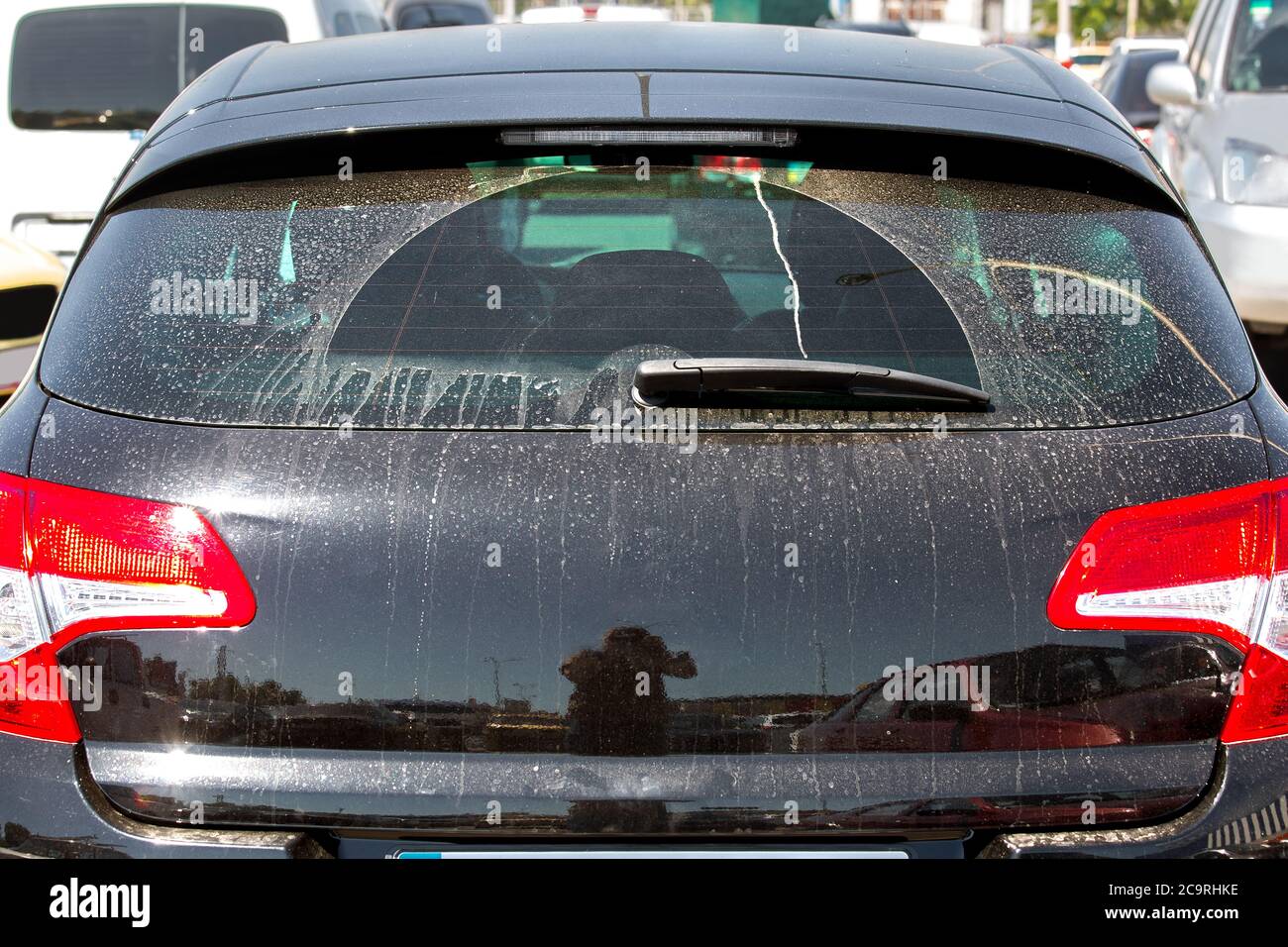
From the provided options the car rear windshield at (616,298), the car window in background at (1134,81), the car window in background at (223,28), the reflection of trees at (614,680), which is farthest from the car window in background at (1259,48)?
the reflection of trees at (614,680)

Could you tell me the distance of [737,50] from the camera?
2807 mm

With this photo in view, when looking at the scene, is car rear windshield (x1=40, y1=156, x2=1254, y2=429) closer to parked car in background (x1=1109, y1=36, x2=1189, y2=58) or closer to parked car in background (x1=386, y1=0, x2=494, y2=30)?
parked car in background (x1=386, y1=0, x2=494, y2=30)

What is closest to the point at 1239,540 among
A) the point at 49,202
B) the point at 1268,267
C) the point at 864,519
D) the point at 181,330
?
the point at 864,519

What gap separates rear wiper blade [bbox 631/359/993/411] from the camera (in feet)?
6.95

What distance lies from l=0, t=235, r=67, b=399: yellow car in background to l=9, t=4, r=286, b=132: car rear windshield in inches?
108

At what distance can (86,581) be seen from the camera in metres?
2.08

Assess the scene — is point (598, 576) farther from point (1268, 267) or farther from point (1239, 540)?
point (1268, 267)

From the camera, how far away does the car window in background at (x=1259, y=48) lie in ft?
29.8

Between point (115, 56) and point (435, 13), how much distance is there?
449 cm

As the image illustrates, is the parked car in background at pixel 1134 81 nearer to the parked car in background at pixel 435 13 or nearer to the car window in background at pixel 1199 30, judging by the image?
the car window in background at pixel 1199 30

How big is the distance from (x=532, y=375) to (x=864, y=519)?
0.49m

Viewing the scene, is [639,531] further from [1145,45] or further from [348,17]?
[1145,45]

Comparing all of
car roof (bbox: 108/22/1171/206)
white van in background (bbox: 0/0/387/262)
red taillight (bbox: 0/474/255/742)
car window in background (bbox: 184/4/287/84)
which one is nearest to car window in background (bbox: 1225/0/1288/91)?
white van in background (bbox: 0/0/387/262)

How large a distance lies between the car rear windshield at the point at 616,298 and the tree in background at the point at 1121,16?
279 feet
